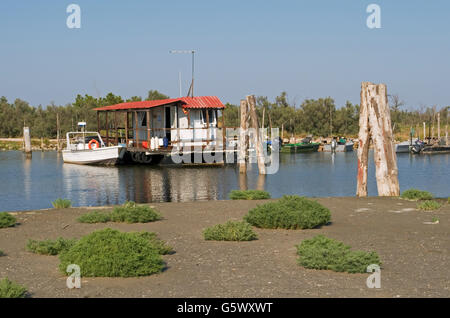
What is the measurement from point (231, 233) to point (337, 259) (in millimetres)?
2812

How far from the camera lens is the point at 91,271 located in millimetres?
8109

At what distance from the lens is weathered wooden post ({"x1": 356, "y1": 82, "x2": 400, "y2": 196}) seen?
1702 cm

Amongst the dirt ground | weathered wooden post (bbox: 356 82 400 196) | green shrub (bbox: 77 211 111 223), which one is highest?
weathered wooden post (bbox: 356 82 400 196)

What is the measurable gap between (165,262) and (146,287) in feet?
5.11

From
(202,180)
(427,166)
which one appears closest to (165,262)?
(202,180)

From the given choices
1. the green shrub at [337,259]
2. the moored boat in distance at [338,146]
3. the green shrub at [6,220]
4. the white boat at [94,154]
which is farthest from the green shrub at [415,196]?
the moored boat in distance at [338,146]

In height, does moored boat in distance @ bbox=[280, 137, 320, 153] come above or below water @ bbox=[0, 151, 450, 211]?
above

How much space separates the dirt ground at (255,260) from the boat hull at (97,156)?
29.6 meters

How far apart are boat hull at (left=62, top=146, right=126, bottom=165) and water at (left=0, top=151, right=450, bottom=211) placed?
123cm

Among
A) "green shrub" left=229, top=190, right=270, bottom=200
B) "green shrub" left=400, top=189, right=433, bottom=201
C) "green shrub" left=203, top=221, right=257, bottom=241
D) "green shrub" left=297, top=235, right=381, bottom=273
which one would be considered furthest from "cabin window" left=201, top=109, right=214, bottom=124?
"green shrub" left=297, top=235, right=381, bottom=273

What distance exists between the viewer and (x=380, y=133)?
17.0 meters

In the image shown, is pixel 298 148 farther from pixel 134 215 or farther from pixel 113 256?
pixel 113 256

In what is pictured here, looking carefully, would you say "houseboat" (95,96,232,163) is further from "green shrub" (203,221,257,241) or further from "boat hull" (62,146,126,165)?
"green shrub" (203,221,257,241)
